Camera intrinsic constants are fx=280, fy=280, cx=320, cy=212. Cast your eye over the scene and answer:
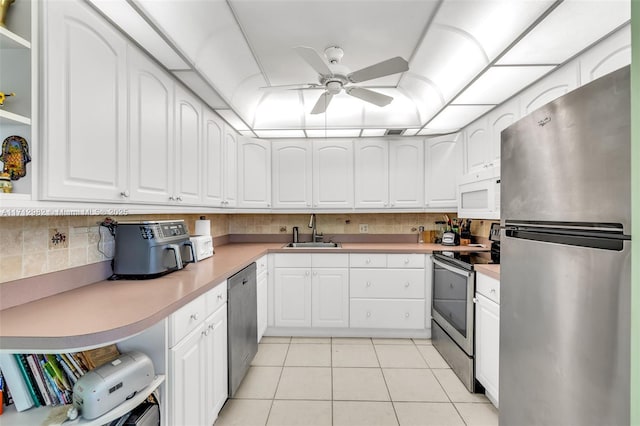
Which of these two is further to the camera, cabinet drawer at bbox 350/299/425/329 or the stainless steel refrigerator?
cabinet drawer at bbox 350/299/425/329

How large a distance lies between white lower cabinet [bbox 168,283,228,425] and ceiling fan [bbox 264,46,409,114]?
1476mm

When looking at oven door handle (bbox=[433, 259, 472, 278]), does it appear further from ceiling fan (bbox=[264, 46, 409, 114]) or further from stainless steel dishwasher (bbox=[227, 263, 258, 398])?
stainless steel dishwasher (bbox=[227, 263, 258, 398])

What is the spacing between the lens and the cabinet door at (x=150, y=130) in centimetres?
146

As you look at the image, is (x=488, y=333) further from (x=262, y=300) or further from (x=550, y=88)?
(x=262, y=300)

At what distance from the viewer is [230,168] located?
2.82 m

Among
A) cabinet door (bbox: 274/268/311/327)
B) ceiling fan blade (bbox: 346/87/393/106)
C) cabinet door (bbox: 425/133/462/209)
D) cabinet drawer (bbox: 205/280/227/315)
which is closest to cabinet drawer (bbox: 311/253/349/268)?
cabinet door (bbox: 274/268/311/327)

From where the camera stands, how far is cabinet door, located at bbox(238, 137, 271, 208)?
10.1 feet

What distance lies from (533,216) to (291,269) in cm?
230

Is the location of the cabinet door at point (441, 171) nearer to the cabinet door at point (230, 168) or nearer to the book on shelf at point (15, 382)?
the cabinet door at point (230, 168)

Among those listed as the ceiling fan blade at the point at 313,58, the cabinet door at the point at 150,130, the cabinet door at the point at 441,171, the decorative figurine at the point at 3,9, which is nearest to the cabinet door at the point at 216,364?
the cabinet door at the point at 150,130

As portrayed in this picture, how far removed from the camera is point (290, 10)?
65.8 inches

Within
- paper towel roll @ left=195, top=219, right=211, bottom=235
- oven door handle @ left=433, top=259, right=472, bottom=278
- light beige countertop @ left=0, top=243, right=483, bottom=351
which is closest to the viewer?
light beige countertop @ left=0, top=243, right=483, bottom=351

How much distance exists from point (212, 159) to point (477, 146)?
249cm

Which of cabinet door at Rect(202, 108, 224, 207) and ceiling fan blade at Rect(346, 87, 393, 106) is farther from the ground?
ceiling fan blade at Rect(346, 87, 393, 106)
